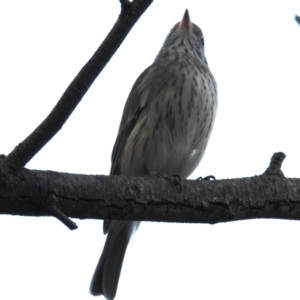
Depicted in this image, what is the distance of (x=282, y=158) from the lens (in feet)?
12.2

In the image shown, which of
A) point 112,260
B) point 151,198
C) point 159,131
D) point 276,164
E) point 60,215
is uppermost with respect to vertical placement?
point 159,131

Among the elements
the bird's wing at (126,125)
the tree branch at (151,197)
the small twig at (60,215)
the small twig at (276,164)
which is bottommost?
the small twig at (60,215)

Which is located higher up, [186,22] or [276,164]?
[186,22]

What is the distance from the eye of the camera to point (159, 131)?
189 inches

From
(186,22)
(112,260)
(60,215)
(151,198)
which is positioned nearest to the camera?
(60,215)

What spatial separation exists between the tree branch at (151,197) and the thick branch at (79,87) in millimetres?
167

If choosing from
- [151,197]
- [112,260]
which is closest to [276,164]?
[151,197]

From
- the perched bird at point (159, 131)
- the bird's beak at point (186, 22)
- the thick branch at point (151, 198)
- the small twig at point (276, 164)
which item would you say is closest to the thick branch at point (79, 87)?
the thick branch at point (151, 198)

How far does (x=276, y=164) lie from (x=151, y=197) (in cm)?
86

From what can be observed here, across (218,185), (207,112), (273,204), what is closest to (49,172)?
(218,185)

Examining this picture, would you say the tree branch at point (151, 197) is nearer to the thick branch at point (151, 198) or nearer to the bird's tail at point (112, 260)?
the thick branch at point (151, 198)

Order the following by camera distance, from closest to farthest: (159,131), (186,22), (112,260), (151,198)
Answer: (151,198), (159,131), (112,260), (186,22)

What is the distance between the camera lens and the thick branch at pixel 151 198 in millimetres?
2957

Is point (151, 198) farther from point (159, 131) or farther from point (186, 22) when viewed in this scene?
point (186, 22)
